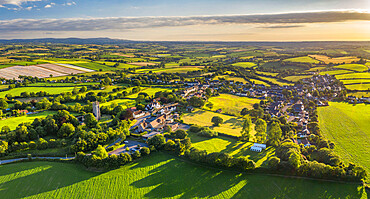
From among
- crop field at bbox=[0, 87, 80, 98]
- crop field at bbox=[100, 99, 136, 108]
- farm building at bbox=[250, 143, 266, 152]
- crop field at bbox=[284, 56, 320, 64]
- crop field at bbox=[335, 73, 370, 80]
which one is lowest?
farm building at bbox=[250, 143, 266, 152]

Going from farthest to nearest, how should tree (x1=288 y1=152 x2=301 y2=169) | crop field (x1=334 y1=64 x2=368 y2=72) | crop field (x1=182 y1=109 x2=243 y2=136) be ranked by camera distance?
crop field (x1=334 y1=64 x2=368 y2=72) < crop field (x1=182 y1=109 x2=243 y2=136) < tree (x1=288 y1=152 x2=301 y2=169)

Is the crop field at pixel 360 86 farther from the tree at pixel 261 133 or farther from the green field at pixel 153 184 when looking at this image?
the green field at pixel 153 184

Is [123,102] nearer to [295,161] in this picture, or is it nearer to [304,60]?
[295,161]

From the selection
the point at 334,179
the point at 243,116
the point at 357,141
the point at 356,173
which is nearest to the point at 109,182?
the point at 334,179

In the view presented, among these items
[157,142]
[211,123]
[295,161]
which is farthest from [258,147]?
[157,142]

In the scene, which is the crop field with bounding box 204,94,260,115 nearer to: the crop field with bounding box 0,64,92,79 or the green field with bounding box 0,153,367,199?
the green field with bounding box 0,153,367,199

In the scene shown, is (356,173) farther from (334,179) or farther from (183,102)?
(183,102)

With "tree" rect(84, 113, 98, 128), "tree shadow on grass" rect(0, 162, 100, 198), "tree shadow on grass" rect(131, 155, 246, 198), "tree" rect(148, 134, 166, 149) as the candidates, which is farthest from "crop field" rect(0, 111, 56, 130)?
"tree shadow on grass" rect(131, 155, 246, 198)
